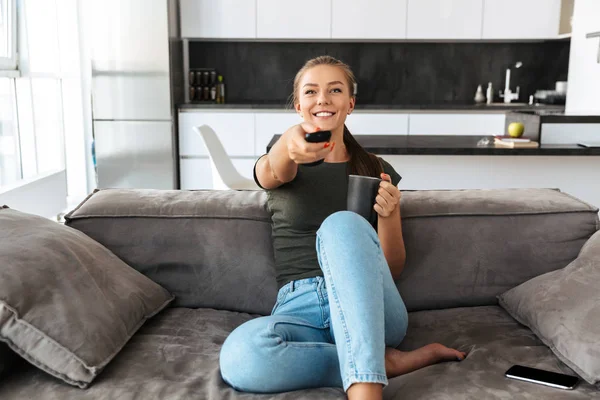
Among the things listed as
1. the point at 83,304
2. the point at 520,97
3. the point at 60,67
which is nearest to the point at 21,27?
the point at 60,67

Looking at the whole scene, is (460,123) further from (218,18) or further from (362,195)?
(362,195)

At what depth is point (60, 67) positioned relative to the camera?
5.09 metres

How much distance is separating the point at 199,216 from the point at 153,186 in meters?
3.24

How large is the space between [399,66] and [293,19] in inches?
43.1

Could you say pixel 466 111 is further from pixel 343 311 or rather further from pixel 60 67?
pixel 343 311

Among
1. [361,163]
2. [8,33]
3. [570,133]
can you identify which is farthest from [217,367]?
[8,33]

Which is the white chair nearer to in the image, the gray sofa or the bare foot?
the gray sofa

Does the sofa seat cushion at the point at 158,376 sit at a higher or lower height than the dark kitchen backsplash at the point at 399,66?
lower

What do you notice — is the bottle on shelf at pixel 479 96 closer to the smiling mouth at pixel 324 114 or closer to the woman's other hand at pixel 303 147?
the smiling mouth at pixel 324 114

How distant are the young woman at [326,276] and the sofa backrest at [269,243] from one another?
15 centimetres

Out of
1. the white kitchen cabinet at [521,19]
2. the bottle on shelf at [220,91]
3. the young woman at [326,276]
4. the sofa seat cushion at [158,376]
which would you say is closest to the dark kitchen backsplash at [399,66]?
the bottle on shelf at [220,91]

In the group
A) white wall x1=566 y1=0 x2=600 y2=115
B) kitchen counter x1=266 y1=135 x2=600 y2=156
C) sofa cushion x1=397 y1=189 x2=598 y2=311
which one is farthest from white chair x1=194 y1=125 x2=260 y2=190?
white wall x1=566 y1=0 x2=600 y2=115

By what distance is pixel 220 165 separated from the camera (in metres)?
3.41

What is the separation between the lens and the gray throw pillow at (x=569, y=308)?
1.52 meters
